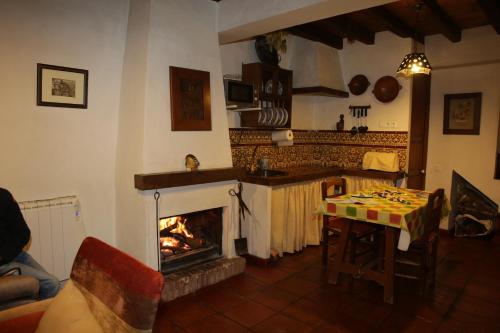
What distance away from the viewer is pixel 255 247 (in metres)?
3.45

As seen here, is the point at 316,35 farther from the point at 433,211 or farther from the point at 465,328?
the point at 465,328

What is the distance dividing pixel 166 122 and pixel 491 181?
4.00 metres

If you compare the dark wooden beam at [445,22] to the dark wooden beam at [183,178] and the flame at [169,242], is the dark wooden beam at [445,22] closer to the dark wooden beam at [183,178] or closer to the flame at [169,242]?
the dark wooden beam at [183,178]

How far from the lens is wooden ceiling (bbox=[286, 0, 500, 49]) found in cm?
334

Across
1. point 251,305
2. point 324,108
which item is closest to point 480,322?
point 251,305

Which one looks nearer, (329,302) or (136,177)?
(136,177)

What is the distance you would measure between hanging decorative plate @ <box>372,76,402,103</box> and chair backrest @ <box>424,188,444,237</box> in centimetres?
172

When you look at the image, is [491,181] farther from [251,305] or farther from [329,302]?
[251,305]

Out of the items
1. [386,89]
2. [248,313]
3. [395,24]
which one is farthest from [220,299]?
[395,24]

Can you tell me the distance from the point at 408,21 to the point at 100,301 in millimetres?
4111

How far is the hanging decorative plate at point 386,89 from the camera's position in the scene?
4.18m

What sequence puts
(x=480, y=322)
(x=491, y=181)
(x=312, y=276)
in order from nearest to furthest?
(x=480, y=322)
(x=312, y=276)
(x=491, y=181)

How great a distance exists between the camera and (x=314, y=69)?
4195 mm

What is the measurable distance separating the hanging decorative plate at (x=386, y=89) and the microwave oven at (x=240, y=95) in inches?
68.2
